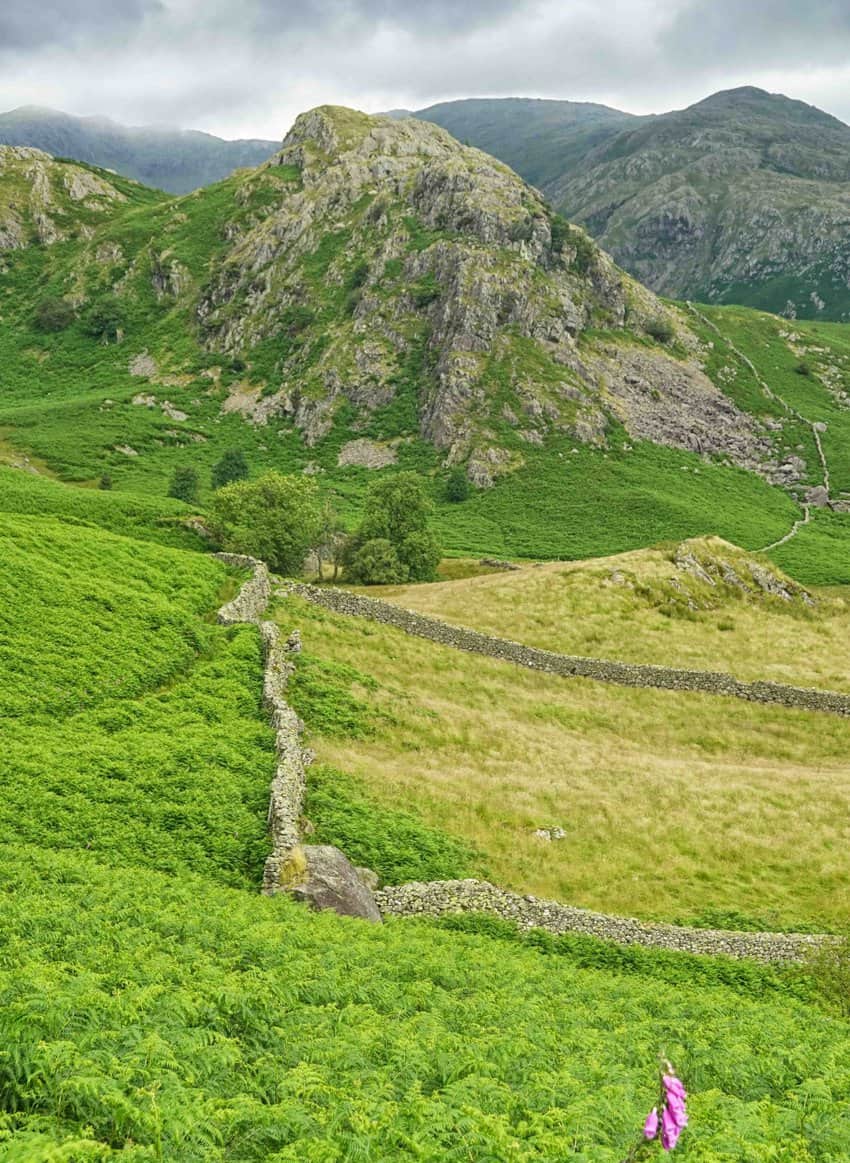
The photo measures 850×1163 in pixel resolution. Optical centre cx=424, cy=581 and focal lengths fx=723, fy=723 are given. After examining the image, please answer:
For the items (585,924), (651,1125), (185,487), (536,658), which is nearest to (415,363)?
(185,487)

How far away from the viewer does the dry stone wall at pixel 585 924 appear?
21.7m

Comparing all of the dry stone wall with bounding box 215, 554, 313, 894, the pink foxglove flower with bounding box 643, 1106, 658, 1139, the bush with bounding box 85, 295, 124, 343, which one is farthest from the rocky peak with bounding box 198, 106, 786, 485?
the pink foxglove flower with bounding box 643, 1106, 658, 1139

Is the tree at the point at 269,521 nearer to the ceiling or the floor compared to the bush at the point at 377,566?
nearer to the ceiling

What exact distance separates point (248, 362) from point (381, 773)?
14352 cm

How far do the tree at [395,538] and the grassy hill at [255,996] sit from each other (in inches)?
1828

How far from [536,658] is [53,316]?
6541 inches

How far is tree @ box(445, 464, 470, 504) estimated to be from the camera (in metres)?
125

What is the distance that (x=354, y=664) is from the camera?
40.7 meters

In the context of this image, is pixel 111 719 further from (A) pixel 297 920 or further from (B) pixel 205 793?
(A) pixel 297 920

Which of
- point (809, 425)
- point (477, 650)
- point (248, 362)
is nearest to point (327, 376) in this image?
point (248, 362)

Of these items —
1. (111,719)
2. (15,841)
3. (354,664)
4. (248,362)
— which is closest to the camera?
(15,841)

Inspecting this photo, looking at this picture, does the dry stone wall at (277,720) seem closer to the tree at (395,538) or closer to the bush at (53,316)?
the tree at (395,538)

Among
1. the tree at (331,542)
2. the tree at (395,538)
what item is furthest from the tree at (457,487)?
the tree at (331,542)

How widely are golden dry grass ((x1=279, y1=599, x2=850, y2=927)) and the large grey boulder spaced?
5.67 meters
